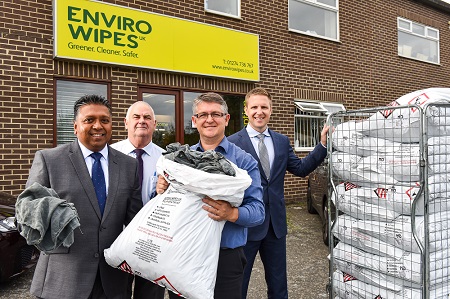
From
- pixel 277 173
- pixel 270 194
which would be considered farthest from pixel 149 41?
pixel 270 194

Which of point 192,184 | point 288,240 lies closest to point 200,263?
point 192,184

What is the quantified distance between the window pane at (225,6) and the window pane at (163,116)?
2205mm

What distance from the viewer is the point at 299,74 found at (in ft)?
30.5

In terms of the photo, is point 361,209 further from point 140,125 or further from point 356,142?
point 140,125

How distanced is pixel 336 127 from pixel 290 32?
6.59m

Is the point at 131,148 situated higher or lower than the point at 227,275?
higher

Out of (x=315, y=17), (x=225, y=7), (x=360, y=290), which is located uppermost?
(x=315, y=17)

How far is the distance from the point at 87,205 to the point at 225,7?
279 inches

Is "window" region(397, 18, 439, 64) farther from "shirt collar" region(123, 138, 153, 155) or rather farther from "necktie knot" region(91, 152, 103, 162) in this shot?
"necktie knot" region(91, 152, 103, 162)

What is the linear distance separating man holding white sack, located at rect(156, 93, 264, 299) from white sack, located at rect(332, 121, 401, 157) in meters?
1.02

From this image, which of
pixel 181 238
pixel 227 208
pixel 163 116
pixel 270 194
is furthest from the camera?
pixel 163 116

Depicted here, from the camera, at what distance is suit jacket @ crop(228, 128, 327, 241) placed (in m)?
3.15

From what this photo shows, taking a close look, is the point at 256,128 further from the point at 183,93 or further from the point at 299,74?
the point at 299,74

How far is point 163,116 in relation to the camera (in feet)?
24.2
